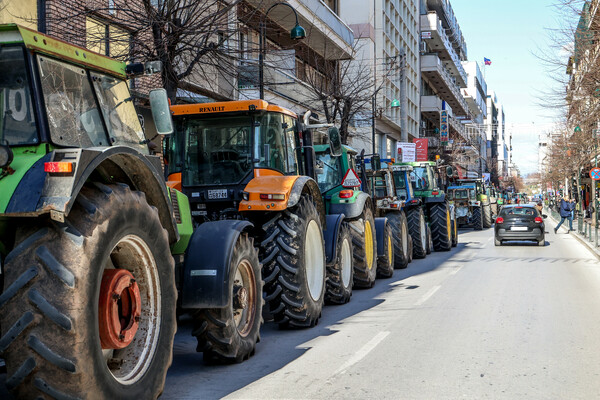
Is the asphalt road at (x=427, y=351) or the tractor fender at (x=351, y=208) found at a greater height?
the tractor fender at (x=351, y=208)

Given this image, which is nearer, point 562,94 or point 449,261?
point 449,261

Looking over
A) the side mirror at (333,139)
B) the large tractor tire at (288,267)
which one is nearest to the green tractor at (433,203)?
the side mirror at (333,139)

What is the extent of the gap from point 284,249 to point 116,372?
367 centimetres

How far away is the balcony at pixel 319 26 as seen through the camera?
24828mm

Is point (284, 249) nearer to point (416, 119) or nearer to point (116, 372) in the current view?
point (116, 372)

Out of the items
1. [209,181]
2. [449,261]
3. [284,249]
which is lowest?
[449,261]

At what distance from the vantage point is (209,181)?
8758mm

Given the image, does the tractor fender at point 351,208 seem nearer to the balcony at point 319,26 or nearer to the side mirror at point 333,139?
the side mirror at point 333,139

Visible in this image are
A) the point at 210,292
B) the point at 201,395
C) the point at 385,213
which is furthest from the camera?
the point at 385,213

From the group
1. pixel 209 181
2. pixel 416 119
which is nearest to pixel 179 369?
pixel 209 181

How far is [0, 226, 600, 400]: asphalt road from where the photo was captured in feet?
18.7

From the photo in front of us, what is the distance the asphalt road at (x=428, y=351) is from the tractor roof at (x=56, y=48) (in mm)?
2568

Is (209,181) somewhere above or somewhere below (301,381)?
above

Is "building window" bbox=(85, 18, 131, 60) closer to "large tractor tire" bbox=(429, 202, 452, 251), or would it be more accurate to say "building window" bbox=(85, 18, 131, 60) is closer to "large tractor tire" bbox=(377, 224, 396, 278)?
"large tractor tire" bbox=(377, 224, 396, 278)
